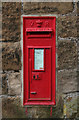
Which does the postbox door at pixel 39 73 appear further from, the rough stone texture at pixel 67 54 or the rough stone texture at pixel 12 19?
the rough stone texture at pixel 12 19

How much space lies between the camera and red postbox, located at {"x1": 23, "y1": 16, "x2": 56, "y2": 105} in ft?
5.61

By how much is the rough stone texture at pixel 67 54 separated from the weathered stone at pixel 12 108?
0.72 meters

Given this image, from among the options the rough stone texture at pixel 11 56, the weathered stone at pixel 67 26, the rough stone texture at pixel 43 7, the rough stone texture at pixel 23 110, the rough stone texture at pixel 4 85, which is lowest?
the rough stone texture at pixel 23 110

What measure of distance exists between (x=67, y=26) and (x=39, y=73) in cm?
68

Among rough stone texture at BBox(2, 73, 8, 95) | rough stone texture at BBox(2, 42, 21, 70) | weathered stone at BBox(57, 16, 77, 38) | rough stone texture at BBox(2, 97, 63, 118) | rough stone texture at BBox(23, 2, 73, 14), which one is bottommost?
rough stone texture at BBox(2, 97, 63, 118)

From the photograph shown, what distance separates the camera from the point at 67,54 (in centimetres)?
180

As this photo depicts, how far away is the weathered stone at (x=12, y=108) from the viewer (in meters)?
1.83

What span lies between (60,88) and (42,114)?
1.37ft

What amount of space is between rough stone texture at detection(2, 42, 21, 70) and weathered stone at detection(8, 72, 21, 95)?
0.29 ft

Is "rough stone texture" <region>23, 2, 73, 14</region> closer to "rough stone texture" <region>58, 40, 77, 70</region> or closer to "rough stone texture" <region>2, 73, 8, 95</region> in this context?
"rough stone texture" <region>58, 40, 77, 70</region>

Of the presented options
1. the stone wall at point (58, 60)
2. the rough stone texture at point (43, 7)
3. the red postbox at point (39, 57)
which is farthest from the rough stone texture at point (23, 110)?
the rough stone texture at point (43, 7)

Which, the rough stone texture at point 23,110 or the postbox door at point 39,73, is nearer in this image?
the postbox door at point 39,73

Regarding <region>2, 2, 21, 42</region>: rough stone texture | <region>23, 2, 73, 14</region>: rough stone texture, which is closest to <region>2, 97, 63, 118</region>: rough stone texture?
<region>2, 2, 21, 42</region>: rough stone texture

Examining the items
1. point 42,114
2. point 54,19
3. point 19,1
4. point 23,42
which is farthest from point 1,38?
point 42,114
